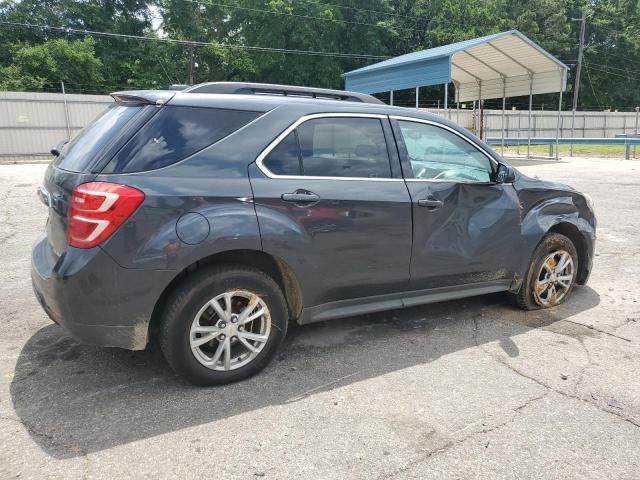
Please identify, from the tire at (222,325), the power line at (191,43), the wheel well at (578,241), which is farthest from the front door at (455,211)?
the power line at (191,43)

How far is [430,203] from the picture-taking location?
12.6ft

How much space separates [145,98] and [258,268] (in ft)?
4.09

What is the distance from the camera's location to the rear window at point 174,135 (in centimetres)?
298

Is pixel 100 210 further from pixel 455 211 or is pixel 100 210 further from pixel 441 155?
pixel 441 155

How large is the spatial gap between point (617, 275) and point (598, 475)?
3962 mm

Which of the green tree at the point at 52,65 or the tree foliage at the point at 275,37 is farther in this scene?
the tree foliage at the point at 275,37

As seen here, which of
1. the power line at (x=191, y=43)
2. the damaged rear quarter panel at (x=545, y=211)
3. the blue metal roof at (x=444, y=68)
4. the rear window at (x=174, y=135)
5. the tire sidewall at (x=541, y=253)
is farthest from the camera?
the power line at (x=191, y=43)

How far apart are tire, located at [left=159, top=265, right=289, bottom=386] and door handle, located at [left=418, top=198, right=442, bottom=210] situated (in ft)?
4.05

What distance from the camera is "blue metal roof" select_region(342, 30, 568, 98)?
60.3 feet

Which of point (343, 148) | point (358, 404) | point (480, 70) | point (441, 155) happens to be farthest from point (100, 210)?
point (480, 70)

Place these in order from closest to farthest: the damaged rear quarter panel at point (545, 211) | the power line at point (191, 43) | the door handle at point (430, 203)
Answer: the door handle at point (430, 203)
the damaged rear quarter panel at point (545, 211)
the power line at point (191, 43)

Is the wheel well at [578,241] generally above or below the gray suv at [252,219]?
below

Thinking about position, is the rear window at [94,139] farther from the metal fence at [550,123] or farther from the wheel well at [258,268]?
the metal fence at [550,123]

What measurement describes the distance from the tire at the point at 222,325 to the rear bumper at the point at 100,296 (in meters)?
0.15
